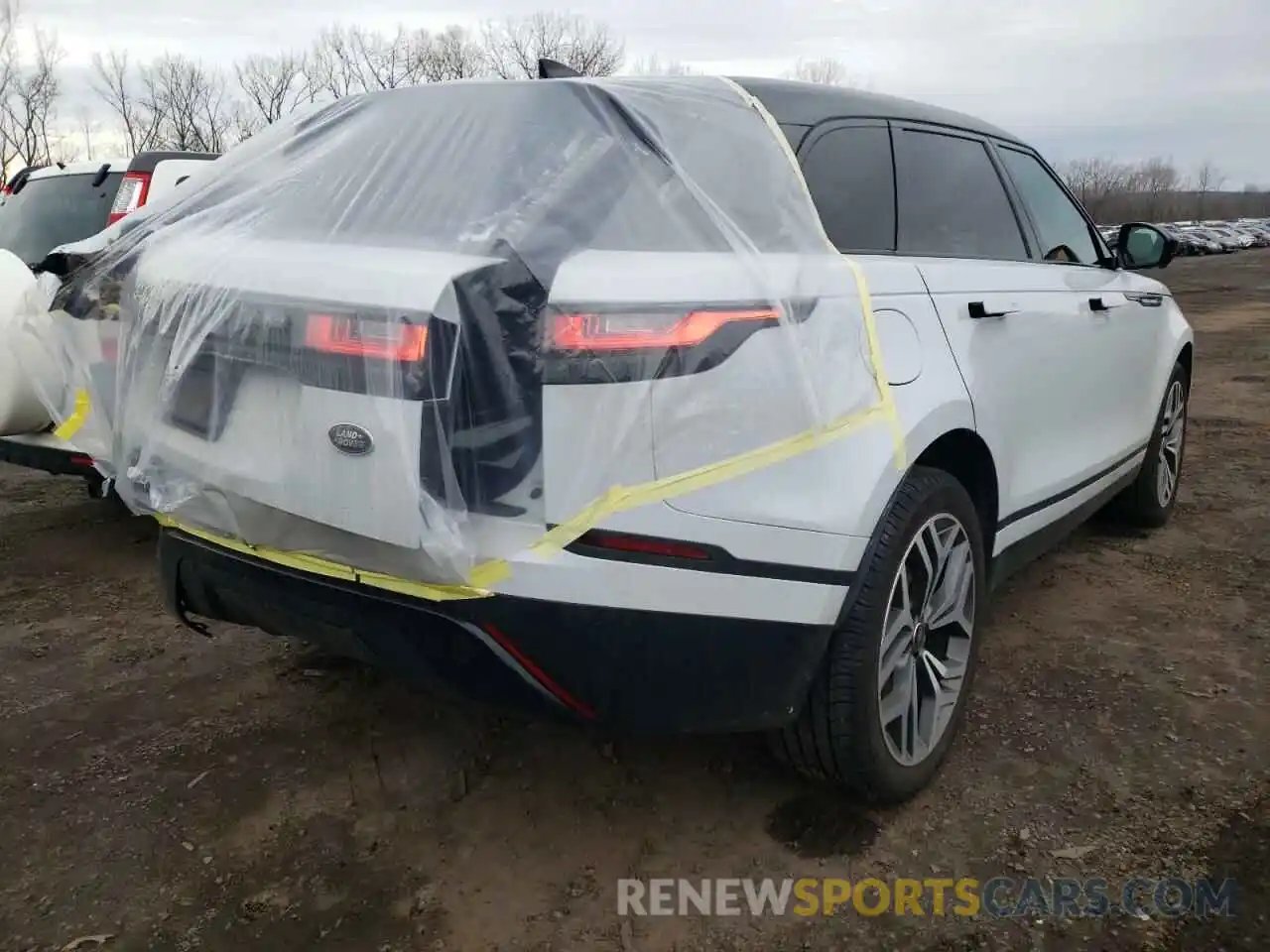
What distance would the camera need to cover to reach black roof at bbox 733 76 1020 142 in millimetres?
2404

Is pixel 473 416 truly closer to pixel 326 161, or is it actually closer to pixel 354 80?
pixel 326 161

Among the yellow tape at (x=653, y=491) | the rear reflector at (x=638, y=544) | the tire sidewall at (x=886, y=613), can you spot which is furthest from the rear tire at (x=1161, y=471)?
the rear reflector at (x=638, y=544)

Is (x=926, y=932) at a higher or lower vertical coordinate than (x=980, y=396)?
lower

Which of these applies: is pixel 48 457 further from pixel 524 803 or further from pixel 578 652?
pixel 578 652

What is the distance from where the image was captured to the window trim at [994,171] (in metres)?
2.79

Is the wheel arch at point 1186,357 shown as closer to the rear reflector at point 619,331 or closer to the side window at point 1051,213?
the side window at point 1051,213

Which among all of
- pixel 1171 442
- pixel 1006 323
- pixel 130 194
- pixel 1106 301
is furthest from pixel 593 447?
pixel 130 194

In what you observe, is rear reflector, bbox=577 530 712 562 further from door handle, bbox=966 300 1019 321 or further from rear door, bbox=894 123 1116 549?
door handle, bbox=966 300 1019 321

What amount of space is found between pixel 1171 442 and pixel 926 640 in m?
2.88

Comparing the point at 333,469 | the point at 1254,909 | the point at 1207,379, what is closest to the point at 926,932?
the point at 1254,909

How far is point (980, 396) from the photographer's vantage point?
102 inches

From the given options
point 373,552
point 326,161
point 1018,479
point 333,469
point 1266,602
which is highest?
point 326,161

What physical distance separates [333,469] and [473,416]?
0.97 ft

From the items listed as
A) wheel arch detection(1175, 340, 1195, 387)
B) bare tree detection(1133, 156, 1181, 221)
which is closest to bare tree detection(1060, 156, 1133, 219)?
bare tree detection(1133, 156, 1181, 221)
